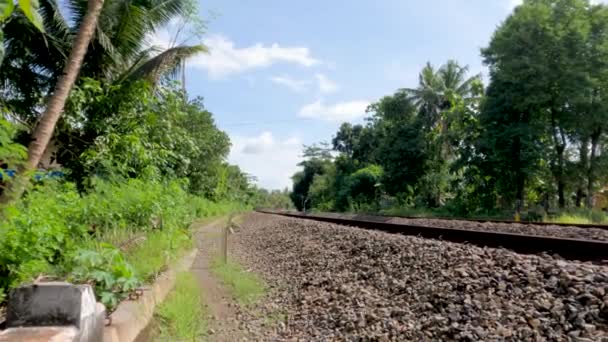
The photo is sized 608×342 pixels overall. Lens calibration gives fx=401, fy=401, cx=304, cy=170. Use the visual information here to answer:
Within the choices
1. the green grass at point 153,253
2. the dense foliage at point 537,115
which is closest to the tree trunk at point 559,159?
the dense foliage at point 537,115

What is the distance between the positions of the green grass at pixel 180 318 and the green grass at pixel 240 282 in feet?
1.94

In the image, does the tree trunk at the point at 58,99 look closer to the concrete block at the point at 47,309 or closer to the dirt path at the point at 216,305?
the dirt path at the point at 216,305

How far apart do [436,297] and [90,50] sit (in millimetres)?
10404

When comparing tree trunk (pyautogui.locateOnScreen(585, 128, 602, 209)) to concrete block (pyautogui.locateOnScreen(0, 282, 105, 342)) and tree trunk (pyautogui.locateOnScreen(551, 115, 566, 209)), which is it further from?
concrete block (pyautogui.locateOnScreen(0, 282, 105, 342))

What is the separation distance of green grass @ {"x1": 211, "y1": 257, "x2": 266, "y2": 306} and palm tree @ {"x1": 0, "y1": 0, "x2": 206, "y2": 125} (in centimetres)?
626

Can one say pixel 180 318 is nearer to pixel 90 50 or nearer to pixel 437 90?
pixel 90 50

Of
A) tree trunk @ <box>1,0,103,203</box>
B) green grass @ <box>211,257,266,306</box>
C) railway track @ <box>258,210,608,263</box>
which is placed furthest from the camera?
tree trunk @ <box>1,0,103,203</box>

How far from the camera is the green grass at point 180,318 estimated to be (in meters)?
3.73

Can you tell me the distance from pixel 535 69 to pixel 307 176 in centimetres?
5693

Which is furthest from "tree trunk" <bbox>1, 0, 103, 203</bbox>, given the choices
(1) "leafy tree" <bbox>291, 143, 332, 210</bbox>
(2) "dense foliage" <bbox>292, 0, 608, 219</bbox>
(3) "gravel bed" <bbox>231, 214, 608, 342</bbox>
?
(1) "leafy tree" <bbox>291, 143, 332, 210</bbox>

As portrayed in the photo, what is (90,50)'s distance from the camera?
10258mm

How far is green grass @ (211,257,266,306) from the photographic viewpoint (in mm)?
5207

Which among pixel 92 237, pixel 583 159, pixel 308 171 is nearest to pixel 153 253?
pixel 92 237

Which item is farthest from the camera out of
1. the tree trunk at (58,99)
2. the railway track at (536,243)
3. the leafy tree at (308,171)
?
the leafy tree at (308,171)
